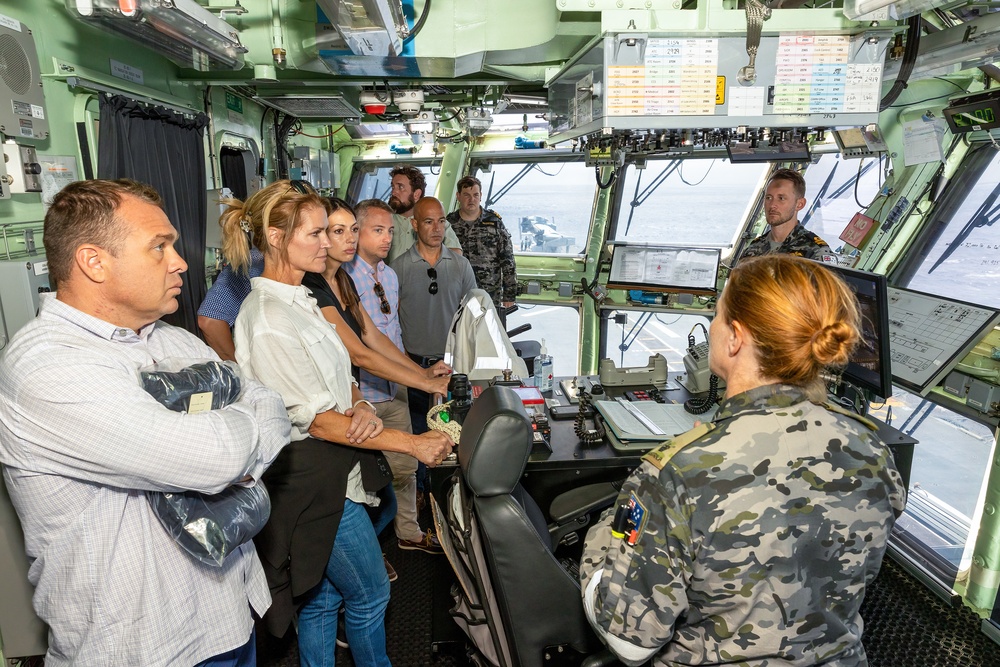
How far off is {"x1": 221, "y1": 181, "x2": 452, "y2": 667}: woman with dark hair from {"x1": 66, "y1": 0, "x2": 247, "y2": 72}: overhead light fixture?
86 cm

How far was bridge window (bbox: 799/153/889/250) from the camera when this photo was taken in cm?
451

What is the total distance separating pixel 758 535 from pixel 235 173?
4.44m

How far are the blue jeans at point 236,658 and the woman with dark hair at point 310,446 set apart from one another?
0.63ft

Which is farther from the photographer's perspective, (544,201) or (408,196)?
(544,201)

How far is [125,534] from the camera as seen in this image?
1.19m

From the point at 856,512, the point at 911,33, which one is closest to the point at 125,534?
the point at 856,512

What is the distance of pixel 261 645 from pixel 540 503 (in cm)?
138

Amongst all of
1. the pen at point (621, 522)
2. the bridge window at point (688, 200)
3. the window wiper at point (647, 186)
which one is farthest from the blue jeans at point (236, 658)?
the window wiper at point (647, 186)

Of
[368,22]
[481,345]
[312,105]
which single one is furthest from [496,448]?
[312,105]

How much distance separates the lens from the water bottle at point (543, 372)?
3.02 meters

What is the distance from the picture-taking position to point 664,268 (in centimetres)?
584

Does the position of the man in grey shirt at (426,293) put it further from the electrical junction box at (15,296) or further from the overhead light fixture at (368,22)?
the electrical junction box at (15,296)

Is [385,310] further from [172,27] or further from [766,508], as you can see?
[766,508]

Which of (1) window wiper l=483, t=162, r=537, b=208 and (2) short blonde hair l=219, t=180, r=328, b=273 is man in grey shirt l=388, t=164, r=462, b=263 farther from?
Answer: (2) short blonde hair l=219, t=180, r=328, b=273
